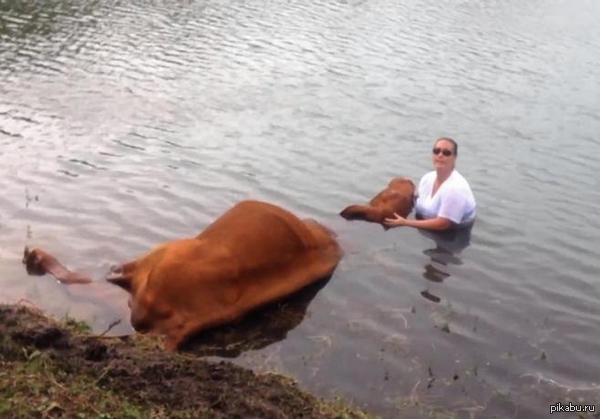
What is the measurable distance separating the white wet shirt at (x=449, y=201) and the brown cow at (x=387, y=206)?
31 cm

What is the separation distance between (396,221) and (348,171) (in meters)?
3.08

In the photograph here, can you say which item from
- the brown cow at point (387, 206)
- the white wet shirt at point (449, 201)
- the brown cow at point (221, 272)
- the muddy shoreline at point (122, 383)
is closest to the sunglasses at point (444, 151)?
A: the white wet shirt at point (449, 201)

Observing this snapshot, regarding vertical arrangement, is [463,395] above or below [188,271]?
below

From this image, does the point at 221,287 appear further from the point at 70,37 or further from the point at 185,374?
the point at 70,37

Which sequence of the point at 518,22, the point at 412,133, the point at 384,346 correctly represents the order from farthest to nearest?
the point at 518,22
the point at 412,133
the point at 384,346

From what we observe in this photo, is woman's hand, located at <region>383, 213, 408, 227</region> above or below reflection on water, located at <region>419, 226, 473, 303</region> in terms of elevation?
above

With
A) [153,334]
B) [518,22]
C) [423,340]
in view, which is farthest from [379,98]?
[518,22]

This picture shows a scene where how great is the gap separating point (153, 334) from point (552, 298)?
535 centimetres

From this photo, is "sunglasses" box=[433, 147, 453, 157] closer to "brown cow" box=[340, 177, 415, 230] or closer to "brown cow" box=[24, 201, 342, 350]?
"brown cow" box=[340, 177, 415, 230]

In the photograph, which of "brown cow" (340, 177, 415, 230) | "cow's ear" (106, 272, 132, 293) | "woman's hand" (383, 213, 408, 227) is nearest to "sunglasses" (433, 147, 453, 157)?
"woman's hand" (383, 213, 408, 227)

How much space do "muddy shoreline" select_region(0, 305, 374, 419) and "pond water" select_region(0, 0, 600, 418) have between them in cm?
111

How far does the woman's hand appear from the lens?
12.5 m

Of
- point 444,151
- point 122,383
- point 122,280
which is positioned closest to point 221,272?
point 122,280

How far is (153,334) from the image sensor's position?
27.7 feet
